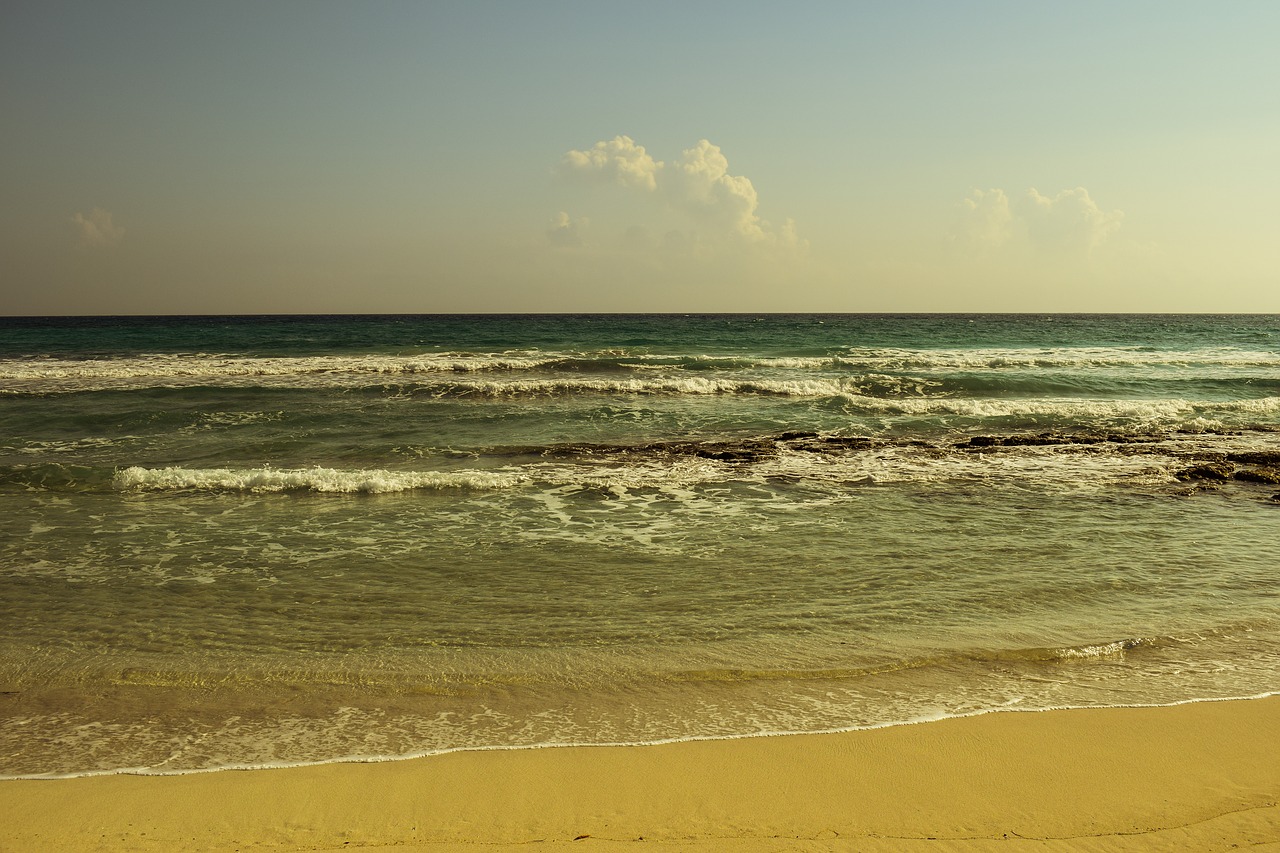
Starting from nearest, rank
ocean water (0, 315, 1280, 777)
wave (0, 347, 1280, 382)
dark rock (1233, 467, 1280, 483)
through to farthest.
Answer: ocean water (0, 315, 1280, 777) < dark rock (1233, 467, 1280, 483) < wave (0, 347, 1280, 382)

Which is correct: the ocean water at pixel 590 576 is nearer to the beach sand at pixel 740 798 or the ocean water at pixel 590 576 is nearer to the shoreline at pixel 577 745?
the shoreline at pixel 577 745

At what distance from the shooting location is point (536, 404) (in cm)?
2188

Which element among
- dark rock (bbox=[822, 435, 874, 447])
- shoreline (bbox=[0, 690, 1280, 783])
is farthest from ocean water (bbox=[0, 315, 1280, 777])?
dark rock (bbox=[822, 435, 874, 447])

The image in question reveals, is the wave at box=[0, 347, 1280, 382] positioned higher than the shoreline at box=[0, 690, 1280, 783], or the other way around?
the wave at box=[0, 347, 1280, 382]

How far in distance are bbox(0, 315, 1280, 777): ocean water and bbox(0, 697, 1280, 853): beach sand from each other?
0.90 ft

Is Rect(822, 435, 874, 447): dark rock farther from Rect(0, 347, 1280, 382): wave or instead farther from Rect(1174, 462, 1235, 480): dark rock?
Rect(0, 347, 1280, 382): wave

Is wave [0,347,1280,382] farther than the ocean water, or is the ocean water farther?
wave [0,347,1280,382]

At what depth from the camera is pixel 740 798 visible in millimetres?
3982

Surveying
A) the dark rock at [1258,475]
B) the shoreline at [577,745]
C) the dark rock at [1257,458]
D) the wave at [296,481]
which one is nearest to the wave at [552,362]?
the wave at [296,481]

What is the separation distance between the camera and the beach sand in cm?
367

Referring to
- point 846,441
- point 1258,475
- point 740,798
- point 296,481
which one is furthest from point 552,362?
point 740,798

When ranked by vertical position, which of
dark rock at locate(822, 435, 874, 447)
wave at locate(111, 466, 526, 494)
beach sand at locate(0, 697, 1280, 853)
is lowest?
beach sand at locate(0, 697, 1280, 853)

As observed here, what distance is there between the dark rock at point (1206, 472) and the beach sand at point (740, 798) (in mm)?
9228

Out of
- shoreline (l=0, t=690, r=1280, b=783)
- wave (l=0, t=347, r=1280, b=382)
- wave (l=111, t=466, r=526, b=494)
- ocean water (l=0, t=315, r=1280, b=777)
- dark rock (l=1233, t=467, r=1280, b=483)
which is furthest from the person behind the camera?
wave (l=0, t=347, r=1280, b=382)
